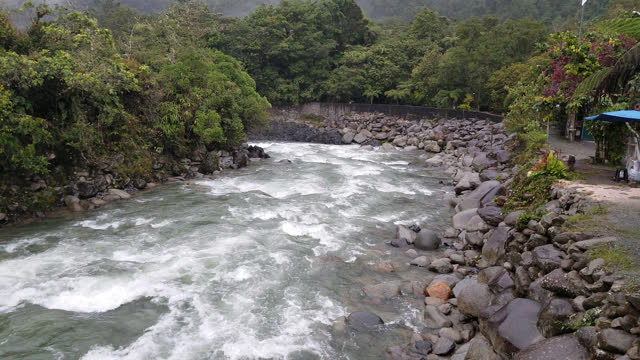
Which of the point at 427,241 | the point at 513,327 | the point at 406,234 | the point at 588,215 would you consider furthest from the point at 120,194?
the point at 588,215

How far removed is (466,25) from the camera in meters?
38.7

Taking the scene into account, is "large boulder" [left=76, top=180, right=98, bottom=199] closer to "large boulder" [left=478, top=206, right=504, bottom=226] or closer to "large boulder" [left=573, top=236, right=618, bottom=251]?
"large boulder" [left=478, top=206, right=504, bottom=226]

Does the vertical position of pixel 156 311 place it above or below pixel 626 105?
below

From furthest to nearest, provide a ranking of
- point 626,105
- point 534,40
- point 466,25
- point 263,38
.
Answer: point 263,38
point 466,25
point 534,40
point 626,105

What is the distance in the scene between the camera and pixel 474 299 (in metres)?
8.18

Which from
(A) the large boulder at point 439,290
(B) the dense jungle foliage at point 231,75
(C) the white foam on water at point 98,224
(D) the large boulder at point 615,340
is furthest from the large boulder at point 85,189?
(D) the large boulder at point 615,340

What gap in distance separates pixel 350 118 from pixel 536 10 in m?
51.6

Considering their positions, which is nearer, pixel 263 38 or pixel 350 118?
pixel 350 118

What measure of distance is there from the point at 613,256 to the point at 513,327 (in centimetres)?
189

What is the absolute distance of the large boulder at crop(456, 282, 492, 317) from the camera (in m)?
8.02

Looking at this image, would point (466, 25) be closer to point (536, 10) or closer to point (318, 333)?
point (318, 333)

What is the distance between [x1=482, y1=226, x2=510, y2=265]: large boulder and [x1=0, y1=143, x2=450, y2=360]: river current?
1.52m

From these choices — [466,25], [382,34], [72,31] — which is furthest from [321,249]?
[382,34]

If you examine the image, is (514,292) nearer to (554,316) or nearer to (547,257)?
(547,257)
